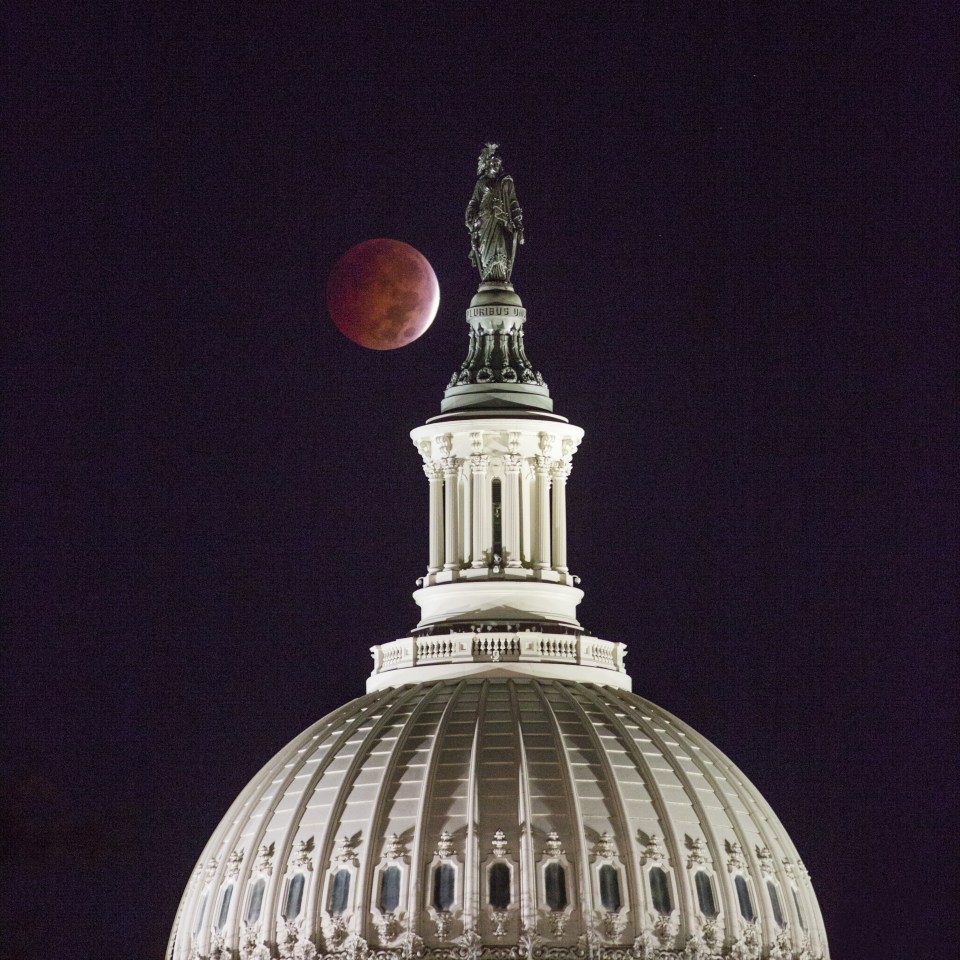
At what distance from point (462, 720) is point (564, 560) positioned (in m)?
9.52

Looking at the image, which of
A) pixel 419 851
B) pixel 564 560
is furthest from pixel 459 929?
pixel 564 560

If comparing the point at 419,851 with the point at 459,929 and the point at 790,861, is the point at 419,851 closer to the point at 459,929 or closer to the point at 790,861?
the point at 459,929

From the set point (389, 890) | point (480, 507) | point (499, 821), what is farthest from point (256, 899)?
point (480, 507)

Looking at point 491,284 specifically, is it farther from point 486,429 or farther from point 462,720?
point 462,720

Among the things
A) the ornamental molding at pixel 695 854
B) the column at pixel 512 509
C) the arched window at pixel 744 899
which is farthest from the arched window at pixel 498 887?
the column at pixel 512 509

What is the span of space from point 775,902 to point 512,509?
626 inches

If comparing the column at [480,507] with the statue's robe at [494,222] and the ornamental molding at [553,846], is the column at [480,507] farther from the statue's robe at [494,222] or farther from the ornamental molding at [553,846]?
the ornamental molding at [553,846]

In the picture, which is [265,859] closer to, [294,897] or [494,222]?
[294,897]

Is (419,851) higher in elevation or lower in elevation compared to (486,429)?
lower

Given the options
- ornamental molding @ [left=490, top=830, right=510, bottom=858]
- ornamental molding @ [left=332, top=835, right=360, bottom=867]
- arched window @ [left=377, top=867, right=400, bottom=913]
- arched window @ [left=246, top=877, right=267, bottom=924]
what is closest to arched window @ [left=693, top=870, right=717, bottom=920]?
ornamental molding @ [left=490, top=830, right=510, bottom=858]

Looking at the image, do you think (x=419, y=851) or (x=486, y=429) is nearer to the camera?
(x=419, y=851)

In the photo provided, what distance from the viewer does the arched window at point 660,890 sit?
6609 inches

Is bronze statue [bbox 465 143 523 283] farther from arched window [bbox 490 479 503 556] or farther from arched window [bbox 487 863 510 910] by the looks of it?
arched window [bbox 487 863 510 910]

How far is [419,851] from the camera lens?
16675 centimetres
